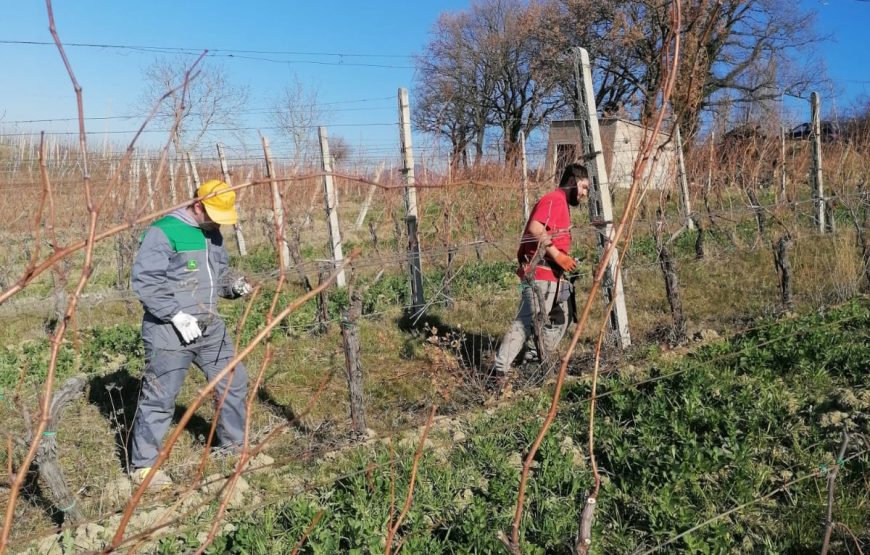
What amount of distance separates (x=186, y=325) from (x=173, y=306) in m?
0.13

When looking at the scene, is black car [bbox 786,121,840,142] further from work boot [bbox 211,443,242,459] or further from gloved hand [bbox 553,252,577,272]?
work boot [bbox 211,443,242,459]

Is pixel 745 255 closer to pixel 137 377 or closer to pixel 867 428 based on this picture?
pixel 867 428

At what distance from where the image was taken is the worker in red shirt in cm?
487

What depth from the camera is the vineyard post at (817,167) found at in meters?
10.2

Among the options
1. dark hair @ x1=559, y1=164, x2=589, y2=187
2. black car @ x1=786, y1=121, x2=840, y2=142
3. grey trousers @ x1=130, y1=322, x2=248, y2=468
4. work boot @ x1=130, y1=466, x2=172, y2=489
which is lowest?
work boot @ x1=130, y1=466, x2=172, y2=489

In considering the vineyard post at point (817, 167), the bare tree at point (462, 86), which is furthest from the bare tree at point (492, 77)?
the vineyard post at point (817, 167)

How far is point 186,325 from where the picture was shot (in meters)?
3.88

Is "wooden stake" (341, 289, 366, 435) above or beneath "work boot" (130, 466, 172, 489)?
above

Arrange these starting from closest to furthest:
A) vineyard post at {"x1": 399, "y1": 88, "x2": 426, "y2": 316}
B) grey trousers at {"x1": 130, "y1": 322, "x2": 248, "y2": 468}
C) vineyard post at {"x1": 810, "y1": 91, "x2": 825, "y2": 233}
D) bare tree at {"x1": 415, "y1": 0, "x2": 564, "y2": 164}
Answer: grey trousers at {"x1": 130, "y1": 322, "x2": 248, "y2": 468} < vineyard post at {"x1": 399, "y1": 88, "x2": 426, "y2": 316} < vineyard post at {"x1": 810, "y1": 91, "x2": 825, "y2": 233} < bare tree at {"x1": 415, "y1": 0, "x2": 564, "y2": 164}

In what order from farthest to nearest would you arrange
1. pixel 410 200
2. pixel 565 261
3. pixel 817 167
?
pixel 817 167 → pixel 410 200 → pixel 565 261

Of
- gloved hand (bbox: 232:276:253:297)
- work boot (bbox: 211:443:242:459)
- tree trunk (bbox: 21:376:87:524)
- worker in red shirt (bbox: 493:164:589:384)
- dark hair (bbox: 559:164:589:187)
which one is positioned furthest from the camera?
dark hair (bbox: 559:164:589:187)

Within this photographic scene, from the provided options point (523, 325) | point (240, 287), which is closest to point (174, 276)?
point (240, 287)

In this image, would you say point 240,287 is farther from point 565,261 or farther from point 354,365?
point 565,261

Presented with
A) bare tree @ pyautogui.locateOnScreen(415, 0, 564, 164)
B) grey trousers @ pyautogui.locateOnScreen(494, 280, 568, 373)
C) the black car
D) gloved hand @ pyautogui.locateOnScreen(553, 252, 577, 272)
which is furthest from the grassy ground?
bare tree @ pyautogui.locateOnScreen(415, 0, 564, 164)
